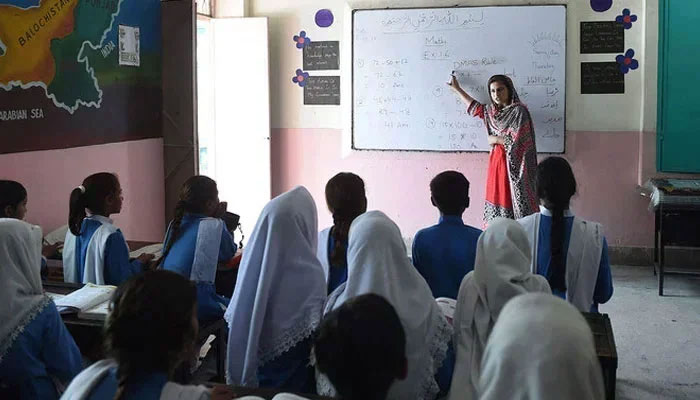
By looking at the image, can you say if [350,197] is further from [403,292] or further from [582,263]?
[582,263]

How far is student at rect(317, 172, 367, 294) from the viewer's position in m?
2.65

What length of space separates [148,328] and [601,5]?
518 cm

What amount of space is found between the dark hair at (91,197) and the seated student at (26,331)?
27.3 inches

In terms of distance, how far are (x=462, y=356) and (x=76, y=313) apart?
132 centimetres

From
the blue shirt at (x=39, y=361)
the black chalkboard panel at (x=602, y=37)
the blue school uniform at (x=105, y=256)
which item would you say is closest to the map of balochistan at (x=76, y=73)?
the blue school uniform at (x=105, y=256)

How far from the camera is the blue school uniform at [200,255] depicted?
3.13 metres

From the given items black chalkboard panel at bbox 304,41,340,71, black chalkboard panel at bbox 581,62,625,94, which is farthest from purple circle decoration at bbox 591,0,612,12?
black chalkboard panel at bbox 304,41,340,71

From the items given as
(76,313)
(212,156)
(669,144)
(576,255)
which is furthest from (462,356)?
(212,156)

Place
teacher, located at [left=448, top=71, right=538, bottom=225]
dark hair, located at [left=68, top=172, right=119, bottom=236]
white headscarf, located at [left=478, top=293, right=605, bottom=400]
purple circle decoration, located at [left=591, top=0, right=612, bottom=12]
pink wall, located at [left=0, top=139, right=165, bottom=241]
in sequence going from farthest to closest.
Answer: purple circle decoration, located at [left=591, top=0, right=612, bottom=12] < teacher, located at [left=448, top=71, right=538, bottom=225] < pink wall, located at [left=0, top=139, right=165, bottom=241] < dark hair, located at [left=68, top=172, right=119, bottom=236] < white headscarf, located at [left=478, top=293, right=605, bottom=400]

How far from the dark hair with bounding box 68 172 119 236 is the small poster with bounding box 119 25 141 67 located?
2.08 m

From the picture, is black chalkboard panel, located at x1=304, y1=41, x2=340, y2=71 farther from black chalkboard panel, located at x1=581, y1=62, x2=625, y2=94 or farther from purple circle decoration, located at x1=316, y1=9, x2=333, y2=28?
black chalkboard panel, located at x1=581, y1=62, x2=625, y2=94

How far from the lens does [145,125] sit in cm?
529

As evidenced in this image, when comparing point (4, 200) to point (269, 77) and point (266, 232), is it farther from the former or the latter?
point (269, 77)


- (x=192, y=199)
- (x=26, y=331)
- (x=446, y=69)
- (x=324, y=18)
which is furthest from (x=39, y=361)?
(x=324, y=18)
